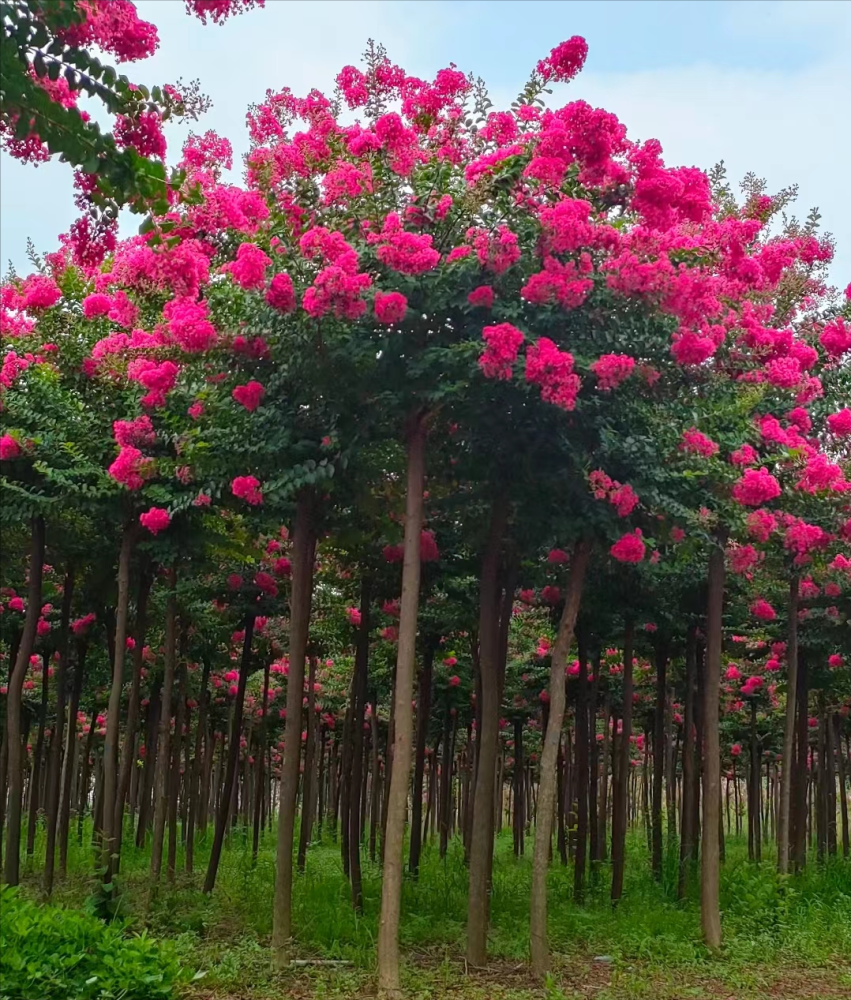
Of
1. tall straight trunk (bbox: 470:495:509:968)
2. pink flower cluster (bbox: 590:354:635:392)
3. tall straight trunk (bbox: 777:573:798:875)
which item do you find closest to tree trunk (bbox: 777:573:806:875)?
tall straight trunk (bbox: 777:573:798:875)

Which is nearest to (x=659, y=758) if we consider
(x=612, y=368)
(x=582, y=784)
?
(x=582, y=784)

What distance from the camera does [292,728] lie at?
8.08 m

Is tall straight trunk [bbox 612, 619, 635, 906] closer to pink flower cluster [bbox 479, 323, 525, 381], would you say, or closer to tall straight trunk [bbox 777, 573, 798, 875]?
tall straight trunk [bbox 777, 573, 798, 875]

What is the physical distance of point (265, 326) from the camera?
23.6 feet

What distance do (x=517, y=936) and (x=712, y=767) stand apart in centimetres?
235

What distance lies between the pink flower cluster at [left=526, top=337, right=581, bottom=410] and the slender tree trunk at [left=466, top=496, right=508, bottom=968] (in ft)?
5.89

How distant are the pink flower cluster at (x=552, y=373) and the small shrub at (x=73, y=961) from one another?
4.23 metres

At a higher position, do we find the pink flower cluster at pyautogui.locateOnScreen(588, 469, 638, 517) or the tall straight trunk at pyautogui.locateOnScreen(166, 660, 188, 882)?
the pink flower cluster at pyautogui.locateOnScreen(588, 469, 638, 517)

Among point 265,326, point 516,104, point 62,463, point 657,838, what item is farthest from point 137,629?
point 657,838

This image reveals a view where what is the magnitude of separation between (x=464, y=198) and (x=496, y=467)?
2.13 m

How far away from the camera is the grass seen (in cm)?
748

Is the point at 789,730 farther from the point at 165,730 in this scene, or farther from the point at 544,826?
the point at 165,730

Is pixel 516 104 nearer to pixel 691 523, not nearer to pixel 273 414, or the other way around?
pixel 273 414

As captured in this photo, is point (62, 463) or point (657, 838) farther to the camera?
point (657, 838)
